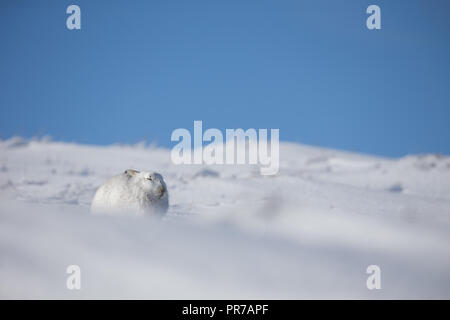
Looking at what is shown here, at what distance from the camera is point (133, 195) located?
4523 millimetres

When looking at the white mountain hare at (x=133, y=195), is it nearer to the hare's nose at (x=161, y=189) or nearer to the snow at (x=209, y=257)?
the hare's nose at (x=161, y=189)

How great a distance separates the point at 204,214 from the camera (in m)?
6.70

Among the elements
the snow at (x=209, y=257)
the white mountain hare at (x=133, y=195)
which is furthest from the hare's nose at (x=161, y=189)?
the snow at (x=209, y=257)

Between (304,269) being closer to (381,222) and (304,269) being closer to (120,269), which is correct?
(120,269)

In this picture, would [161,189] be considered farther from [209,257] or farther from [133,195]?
[209,257]

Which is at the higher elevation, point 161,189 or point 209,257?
point 161,189

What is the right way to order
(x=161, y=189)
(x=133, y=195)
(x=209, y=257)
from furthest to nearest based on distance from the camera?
(x=161, y=189), (x=133, y=195), (x=209, y=257)

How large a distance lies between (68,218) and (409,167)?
11756 mm

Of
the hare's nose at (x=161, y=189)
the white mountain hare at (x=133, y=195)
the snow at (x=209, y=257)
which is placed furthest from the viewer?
the hare's nose at (x=161, y=189)

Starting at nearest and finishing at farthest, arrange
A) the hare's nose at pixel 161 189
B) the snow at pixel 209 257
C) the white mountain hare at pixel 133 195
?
the snow at pixel 209 257 < the white mountain hare at pixel 133 195 < the hare's nose at pixel 161 189

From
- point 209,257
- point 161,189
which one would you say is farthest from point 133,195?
point 209,257

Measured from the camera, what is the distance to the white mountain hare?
4.50m

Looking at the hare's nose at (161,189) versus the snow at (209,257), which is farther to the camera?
the hare's nose at (161,189)

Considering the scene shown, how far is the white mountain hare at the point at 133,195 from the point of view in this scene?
14.8ft
